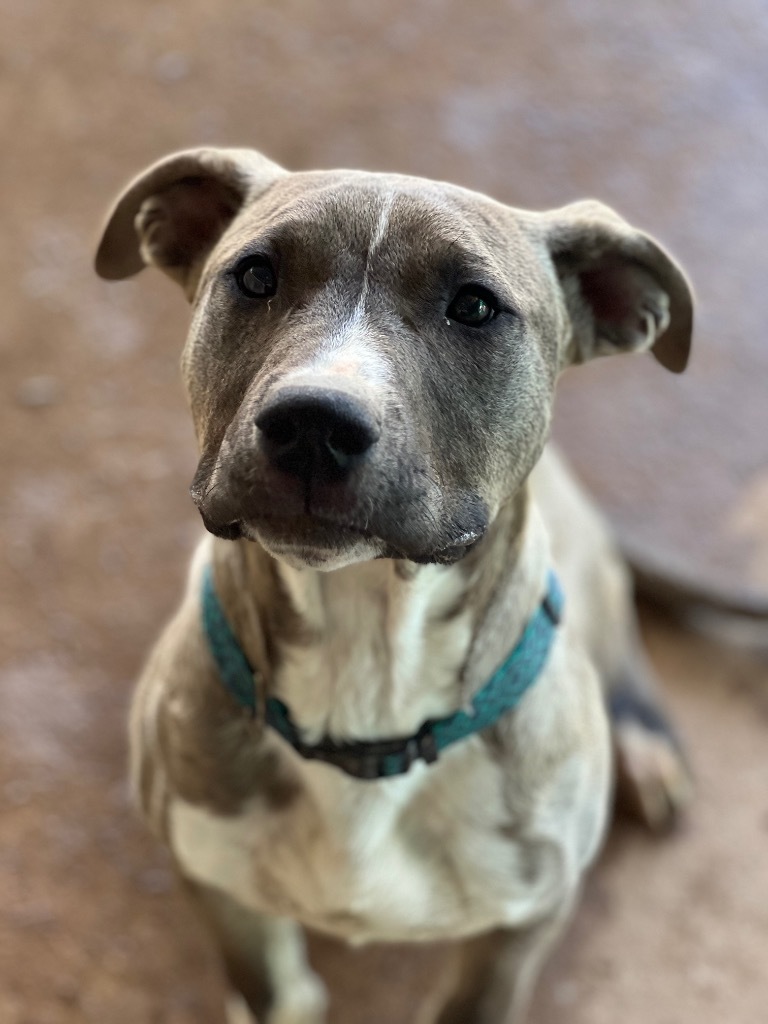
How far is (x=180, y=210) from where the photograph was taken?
5.40 feet

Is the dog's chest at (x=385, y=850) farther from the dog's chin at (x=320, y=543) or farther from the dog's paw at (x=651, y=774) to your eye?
the dog's paw at (x=651, y=774)

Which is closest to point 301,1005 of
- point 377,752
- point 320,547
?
point 377,752

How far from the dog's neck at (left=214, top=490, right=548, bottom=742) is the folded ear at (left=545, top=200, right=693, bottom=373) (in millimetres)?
300

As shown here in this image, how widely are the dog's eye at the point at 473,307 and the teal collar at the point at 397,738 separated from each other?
0.48 meters

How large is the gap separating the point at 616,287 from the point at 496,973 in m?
1.14

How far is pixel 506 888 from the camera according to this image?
1691 mm

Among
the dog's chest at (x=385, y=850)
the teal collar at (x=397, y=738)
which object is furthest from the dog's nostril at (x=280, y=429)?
the dog's chest at (x=385, y=850)

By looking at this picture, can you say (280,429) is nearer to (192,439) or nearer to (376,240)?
(376,240)

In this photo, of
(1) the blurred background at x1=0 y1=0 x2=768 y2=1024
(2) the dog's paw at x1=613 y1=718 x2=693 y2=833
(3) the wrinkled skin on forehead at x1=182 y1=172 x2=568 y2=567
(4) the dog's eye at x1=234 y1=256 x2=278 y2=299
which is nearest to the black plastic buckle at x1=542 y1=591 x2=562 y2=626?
(3) the wrinkled skin on forehead at x1=182 y1=172 x2=568 y2=567

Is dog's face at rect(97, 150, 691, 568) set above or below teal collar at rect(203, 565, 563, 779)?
above

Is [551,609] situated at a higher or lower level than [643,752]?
higher

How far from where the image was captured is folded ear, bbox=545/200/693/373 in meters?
1.52

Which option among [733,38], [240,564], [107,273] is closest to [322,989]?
[240,564]

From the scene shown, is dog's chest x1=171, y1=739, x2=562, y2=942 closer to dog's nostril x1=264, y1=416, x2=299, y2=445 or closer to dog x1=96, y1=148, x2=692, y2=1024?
dog x1=96, y1=148, x2=692, y2=1024
